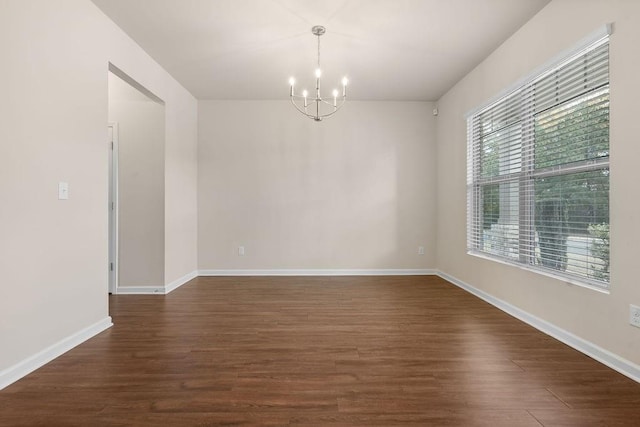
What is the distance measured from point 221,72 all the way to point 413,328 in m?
3.64

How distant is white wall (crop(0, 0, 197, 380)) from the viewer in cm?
198

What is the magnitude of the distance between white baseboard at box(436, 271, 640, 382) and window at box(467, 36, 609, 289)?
42 centimetres

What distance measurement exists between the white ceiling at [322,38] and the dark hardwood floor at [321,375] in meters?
2.71

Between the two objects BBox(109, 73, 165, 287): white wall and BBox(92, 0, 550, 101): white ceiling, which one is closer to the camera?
BBox(92, 0, 550, 101): white ceiling

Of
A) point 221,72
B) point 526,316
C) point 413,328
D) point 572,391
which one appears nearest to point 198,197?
point 221,72

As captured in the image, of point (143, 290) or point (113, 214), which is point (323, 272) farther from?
point (113, 214)

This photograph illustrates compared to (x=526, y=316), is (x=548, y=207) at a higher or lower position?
higher

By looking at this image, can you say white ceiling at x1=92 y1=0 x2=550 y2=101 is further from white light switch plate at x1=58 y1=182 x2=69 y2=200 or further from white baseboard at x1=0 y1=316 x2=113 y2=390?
white baseboard at x1=0 y1=316 x2=113 y2=390

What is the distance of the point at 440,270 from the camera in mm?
5191

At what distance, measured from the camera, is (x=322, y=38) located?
332 cm

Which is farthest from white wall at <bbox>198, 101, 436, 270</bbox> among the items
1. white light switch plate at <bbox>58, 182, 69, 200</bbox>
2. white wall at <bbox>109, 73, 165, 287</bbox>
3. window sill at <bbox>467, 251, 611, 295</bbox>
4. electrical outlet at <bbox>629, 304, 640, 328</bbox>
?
electrical outlet at <bbox>629, 304, 640, 328</bbox>

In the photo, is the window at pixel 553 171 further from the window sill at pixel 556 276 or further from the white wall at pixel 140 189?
the white wall at pixel 140 189

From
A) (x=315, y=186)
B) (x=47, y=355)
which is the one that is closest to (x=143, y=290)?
(x=47, y=355)

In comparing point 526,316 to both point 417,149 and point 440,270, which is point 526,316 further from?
point 417,149
